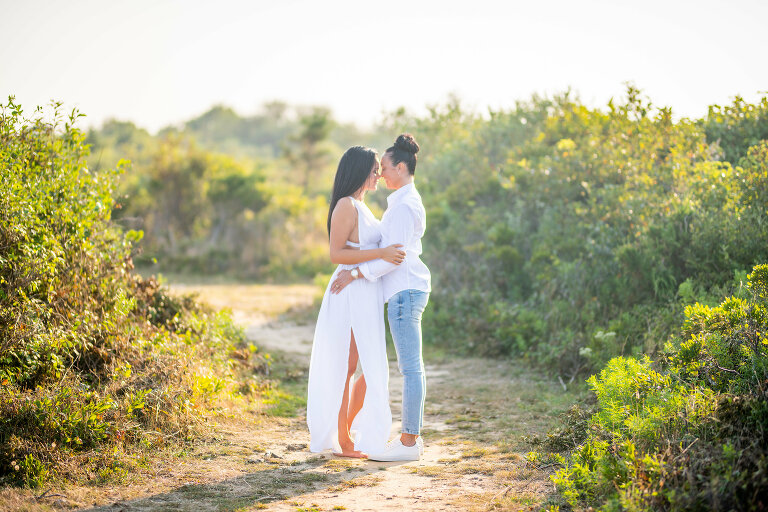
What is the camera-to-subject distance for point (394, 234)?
477 cm

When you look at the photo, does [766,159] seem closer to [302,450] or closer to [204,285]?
[302,450]

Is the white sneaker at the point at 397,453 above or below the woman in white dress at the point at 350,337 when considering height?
below

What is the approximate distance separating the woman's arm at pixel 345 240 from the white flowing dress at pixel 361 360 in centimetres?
7

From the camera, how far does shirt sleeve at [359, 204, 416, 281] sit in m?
4.73

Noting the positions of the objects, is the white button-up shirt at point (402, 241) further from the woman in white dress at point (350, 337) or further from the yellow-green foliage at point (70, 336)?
the yellow-green foliage at point (70, 336)

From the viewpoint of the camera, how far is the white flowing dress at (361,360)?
486 cm

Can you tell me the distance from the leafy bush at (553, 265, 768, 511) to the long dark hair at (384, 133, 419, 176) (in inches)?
80.7

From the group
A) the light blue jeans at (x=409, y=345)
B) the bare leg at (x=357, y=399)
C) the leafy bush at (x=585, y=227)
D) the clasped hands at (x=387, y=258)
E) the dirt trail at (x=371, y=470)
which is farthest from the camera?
the leafy bush at (x=585, y=227)

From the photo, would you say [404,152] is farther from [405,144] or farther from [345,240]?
[345,240]

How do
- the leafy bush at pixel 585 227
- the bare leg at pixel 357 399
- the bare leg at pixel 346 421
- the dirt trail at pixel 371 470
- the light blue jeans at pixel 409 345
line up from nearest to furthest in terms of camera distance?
the dirt trail at pixel 371 470 < the light blue jeans at pixel 409 345 < the bare leg at pixel 346 421 < the bare leg at pixel 357 399 < the leafy bush at pixel 585 227

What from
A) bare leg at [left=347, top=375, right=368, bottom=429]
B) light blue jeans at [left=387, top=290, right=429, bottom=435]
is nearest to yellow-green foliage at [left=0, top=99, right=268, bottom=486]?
bare leg at [left=347, top=375, right=368, bottom=429]

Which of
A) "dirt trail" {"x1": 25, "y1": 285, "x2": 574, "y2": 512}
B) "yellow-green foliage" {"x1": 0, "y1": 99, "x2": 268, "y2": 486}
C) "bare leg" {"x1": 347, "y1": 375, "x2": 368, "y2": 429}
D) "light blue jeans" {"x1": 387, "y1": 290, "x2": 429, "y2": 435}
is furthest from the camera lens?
"bare leg" {"x1": 347, "y1": 375, "x2": 368, "y2": 429}

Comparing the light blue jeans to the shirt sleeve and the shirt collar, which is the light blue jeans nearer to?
the shirt sleeve

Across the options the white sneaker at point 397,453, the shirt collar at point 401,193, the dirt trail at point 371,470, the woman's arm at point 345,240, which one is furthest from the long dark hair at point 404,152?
the dirt trail at point 371,470
